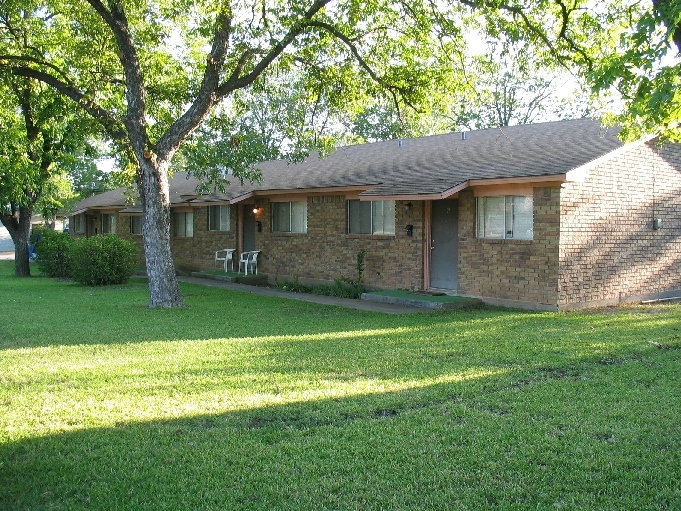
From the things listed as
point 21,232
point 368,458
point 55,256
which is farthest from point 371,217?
point 21,232

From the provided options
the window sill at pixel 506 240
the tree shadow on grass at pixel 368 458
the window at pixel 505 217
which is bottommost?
the tree shadow on grass at pixel 368 458

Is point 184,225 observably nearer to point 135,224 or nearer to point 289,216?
point 135,224

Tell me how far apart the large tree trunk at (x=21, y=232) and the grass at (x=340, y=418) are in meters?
14.9

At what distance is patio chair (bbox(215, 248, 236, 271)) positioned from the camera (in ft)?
75.9

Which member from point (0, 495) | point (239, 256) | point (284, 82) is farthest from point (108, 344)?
point (239, 256)

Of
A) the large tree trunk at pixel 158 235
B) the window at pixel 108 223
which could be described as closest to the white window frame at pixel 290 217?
the large tree trunk at pixel 158 235

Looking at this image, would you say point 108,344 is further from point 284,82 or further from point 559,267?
point 284,82

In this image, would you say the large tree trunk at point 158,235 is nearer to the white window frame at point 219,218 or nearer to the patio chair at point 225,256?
the patio chair at point 225,256

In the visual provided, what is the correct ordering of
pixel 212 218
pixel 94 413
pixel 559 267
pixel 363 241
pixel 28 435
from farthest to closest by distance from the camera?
pixel 212 218 < pixel 363 241 < pixel 559 267 < pixel 94 413 < pixel 28 435

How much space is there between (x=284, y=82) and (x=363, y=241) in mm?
4806

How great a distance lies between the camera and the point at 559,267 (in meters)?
13.6

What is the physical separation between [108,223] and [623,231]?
25794 millimetres

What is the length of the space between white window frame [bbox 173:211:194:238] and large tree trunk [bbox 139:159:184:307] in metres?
10.8

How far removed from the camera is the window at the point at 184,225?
2597 cm
